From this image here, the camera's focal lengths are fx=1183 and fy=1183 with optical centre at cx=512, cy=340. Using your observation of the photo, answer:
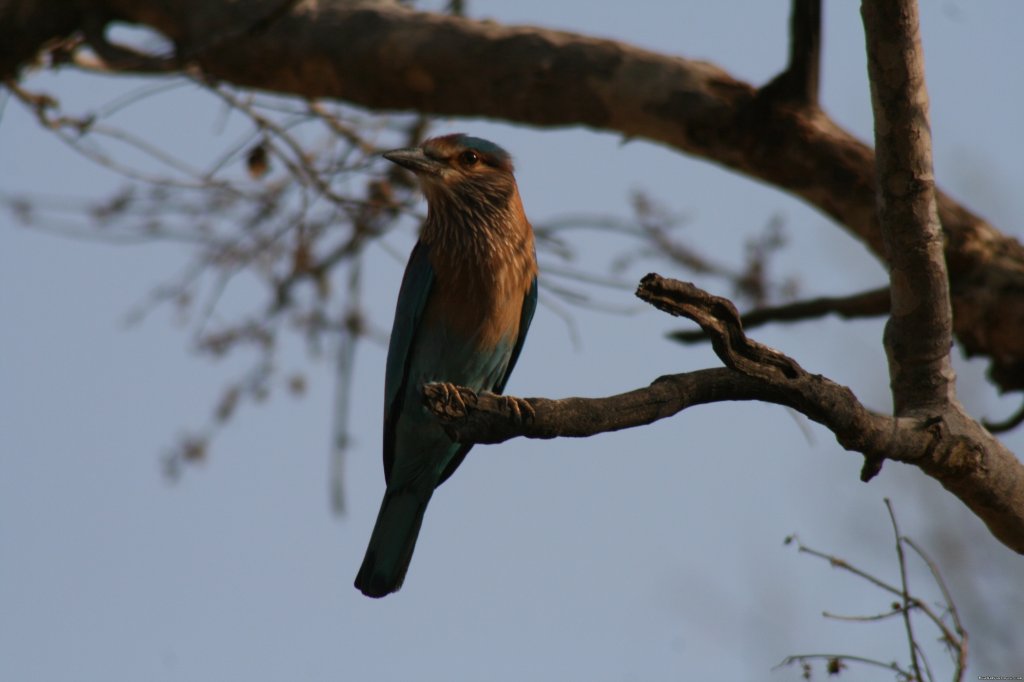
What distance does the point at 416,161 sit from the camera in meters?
4.88

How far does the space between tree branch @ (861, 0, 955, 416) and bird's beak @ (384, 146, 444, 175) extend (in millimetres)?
2086

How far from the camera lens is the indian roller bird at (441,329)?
14.6ft

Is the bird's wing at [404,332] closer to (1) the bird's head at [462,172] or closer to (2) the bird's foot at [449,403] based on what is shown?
(1) the bird's head at [462,172]

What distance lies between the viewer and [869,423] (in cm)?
296

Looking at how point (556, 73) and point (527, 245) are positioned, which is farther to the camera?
point (556, 73)

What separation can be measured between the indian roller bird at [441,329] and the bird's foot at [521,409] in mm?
1731

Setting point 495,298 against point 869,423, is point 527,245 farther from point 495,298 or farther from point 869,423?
point 869,423

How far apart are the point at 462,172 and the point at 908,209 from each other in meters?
2.16

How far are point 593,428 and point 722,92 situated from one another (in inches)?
111

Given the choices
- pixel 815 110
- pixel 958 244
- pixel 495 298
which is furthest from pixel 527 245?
pixel 958 244

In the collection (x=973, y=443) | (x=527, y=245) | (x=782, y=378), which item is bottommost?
(x=782, y=378)

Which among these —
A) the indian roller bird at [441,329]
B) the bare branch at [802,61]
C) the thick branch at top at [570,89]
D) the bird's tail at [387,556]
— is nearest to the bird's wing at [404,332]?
the indian roller bird at [441,329]

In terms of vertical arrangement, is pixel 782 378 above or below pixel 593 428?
above

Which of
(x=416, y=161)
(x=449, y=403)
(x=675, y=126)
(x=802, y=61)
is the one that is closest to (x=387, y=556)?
(x=416, y=161)
